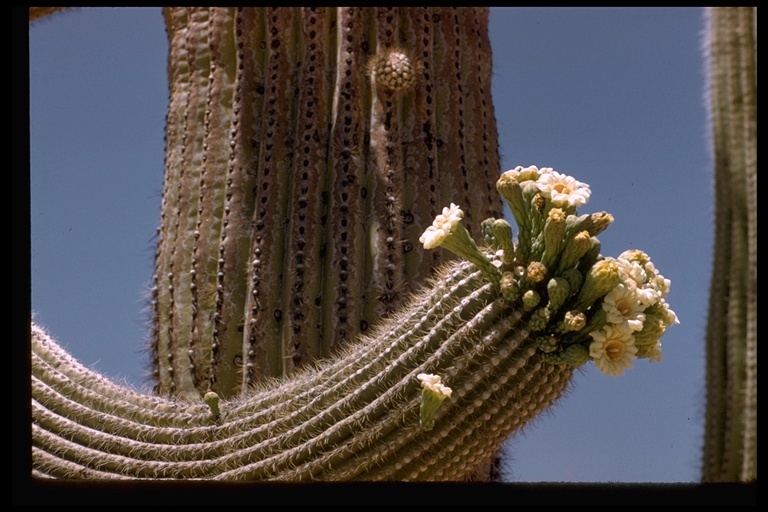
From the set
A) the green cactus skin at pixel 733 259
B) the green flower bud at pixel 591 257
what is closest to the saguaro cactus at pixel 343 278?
the green flower bud at pixel 591 257

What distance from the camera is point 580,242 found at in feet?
5.59

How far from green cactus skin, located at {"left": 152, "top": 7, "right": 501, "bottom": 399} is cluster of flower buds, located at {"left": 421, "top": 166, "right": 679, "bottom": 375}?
731mm

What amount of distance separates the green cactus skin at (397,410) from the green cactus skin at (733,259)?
1.40 feet

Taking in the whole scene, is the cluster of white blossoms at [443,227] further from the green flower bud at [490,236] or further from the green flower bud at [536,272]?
the green flower bud at [536,272]

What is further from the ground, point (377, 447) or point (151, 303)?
point (151, 303)

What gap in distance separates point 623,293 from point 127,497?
3.39ft

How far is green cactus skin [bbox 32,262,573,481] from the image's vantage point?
5.79 feet

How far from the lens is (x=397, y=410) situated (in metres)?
1.79

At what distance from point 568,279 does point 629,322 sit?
130 millimetres

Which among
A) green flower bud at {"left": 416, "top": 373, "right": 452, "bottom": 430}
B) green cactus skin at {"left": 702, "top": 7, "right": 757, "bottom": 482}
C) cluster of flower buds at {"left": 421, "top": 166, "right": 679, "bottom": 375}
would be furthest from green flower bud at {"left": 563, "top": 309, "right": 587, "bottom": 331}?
green cactus skin at {"left": 702, "top": 7, "right": 757, "bottom": 482}

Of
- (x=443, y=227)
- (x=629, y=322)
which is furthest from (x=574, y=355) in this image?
(x=443, y=227)

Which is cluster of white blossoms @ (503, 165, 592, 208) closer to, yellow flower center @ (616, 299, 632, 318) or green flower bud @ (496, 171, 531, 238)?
green flower bud @ (496, 171, 531, 238)

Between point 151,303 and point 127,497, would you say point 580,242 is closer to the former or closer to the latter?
point 127,497
